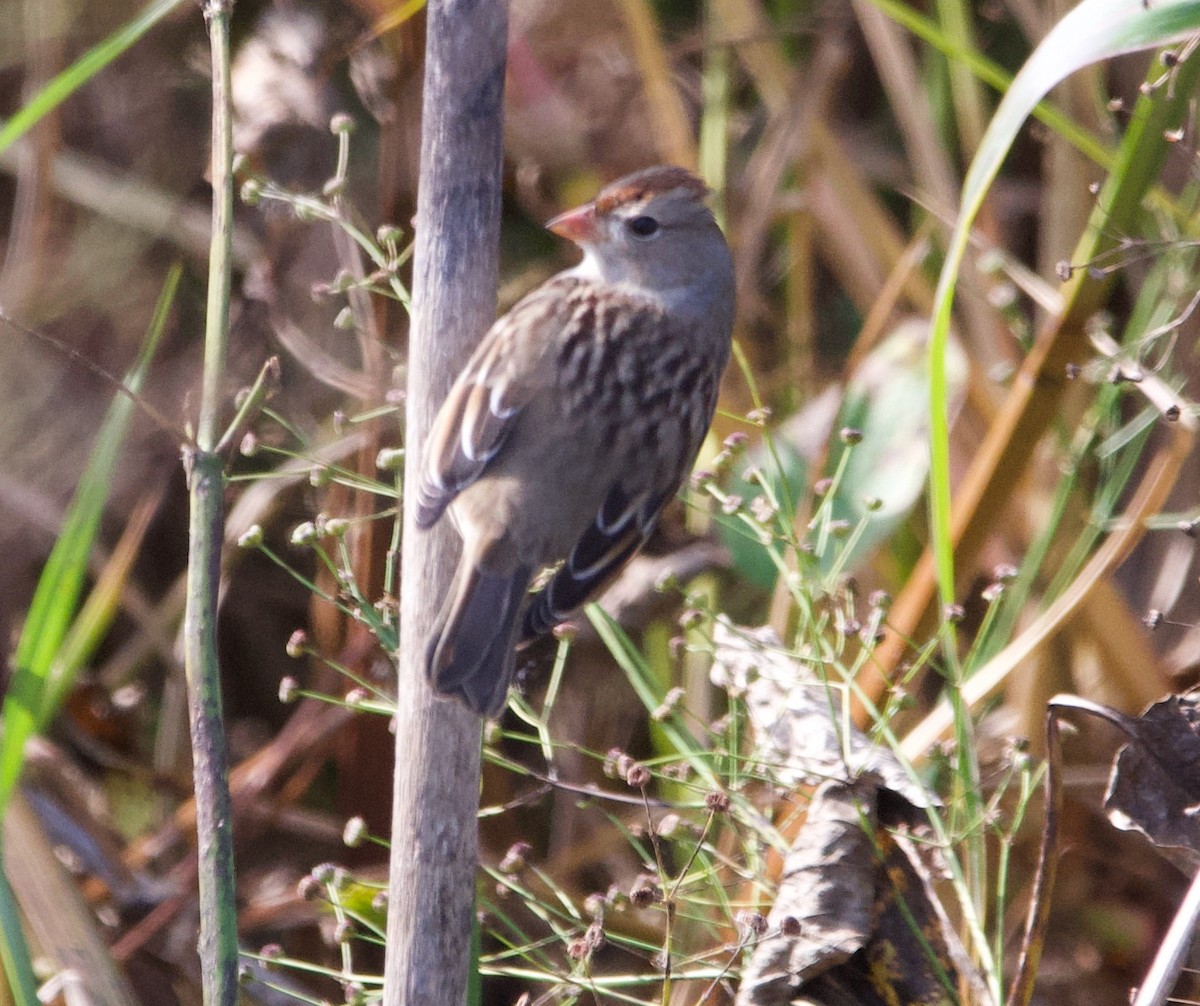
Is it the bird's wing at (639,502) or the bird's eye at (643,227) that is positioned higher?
the bird's eye at (643,227)

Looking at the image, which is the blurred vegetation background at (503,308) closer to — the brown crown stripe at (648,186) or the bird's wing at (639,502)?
the bird's wing at (639,502)

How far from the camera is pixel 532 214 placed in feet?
9.94

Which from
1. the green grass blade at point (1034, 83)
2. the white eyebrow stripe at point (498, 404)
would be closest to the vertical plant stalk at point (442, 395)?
the white eyebrow stripe at point (498, 404)

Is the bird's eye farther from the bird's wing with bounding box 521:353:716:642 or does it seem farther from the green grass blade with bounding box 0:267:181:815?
the green grass blade with bounding box 0:267:181:815

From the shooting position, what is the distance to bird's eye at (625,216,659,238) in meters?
2.19

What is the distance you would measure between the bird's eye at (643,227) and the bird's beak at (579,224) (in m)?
0.06

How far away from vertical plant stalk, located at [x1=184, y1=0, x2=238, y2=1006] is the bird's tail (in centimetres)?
21

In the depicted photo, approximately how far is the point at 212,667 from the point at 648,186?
3.48 feet

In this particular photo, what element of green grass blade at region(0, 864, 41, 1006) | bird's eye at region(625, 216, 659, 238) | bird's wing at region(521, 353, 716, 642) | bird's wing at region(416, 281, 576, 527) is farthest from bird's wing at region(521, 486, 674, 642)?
green grass blade at region(0, 864, 41, 1006)

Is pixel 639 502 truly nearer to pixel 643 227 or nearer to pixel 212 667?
pixel 643 227

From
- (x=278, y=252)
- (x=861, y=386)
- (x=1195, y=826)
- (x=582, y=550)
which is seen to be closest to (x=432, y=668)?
(x=582, y=550)

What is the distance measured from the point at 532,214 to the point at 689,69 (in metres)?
0.45

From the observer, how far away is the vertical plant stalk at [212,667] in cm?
136

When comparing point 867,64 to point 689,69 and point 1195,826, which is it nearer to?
point 689,69
